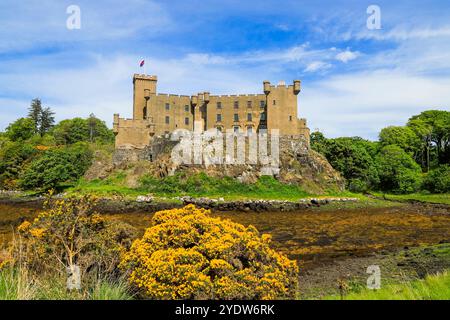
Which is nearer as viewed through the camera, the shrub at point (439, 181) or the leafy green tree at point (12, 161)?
the shrub at point (439, 181)

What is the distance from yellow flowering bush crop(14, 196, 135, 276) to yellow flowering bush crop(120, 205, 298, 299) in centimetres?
98

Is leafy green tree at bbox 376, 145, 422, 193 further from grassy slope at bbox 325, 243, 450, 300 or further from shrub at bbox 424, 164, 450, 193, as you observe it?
grassy slope at bbox 325, 243, 450, 300

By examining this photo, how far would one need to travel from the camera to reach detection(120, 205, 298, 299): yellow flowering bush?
8203mm

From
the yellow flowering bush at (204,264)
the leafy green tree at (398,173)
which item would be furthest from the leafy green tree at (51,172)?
the leafy green tree at (398,173)

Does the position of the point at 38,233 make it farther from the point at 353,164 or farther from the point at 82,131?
the point at 82,131

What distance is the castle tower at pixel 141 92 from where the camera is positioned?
59.0 meters

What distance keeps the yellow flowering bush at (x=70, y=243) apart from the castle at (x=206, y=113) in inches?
1808

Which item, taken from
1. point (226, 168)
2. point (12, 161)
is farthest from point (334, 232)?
point (12, 161)

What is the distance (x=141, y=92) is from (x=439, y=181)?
5096 cm

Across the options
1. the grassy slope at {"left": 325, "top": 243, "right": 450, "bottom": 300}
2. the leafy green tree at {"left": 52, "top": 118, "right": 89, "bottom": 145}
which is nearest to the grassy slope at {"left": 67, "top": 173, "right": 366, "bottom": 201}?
the grassy slope at {"left": 325, "top": 243, "right": 450, "bottom": 300}

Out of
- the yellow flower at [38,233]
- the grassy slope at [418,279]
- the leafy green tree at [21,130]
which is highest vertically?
the leafy green tree at [21,130]

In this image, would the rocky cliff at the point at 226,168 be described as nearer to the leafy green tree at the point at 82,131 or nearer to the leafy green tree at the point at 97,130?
the leafy green tree at the point at 82,131

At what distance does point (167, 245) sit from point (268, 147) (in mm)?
44806
